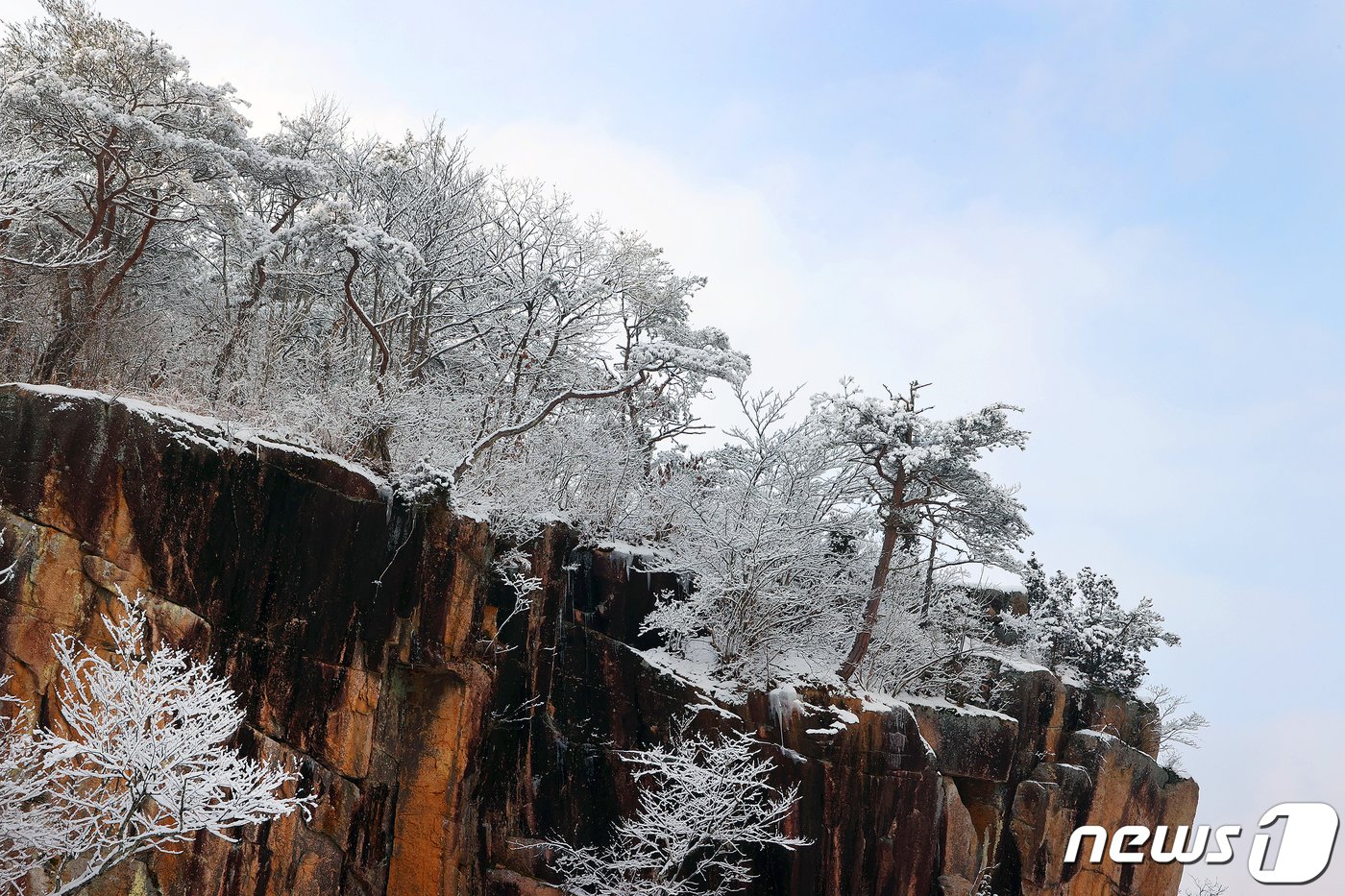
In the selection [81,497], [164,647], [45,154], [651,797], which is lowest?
[651,797]

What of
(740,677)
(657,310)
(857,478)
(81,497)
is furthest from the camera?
(657,310)

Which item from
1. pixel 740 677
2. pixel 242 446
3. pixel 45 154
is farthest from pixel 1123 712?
pixel 45 154

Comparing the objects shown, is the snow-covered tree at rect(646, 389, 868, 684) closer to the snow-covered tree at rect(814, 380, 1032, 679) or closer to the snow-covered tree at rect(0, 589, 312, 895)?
the snow-covered tree at rect(814, 380, 1032, 679)

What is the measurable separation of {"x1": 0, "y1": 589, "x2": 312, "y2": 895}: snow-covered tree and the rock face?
1.72ft

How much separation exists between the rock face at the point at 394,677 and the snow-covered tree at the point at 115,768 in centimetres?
53

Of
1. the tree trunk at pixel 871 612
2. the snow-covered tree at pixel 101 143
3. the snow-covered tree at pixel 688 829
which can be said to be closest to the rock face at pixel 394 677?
the snow-covered tree at pixel 688 829

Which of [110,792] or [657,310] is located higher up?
[657,310]

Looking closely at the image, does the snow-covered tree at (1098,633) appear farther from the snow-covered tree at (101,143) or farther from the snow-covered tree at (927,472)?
the snow-covered tree at (101,143)

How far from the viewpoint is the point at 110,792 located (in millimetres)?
12414

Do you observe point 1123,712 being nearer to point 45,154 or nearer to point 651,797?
point 651,797

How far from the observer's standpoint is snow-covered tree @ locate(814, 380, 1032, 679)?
73.6 ft

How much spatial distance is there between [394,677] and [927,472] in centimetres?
1242

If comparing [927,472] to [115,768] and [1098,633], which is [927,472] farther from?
[115,768]

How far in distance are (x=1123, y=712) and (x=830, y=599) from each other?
36.7 ft
